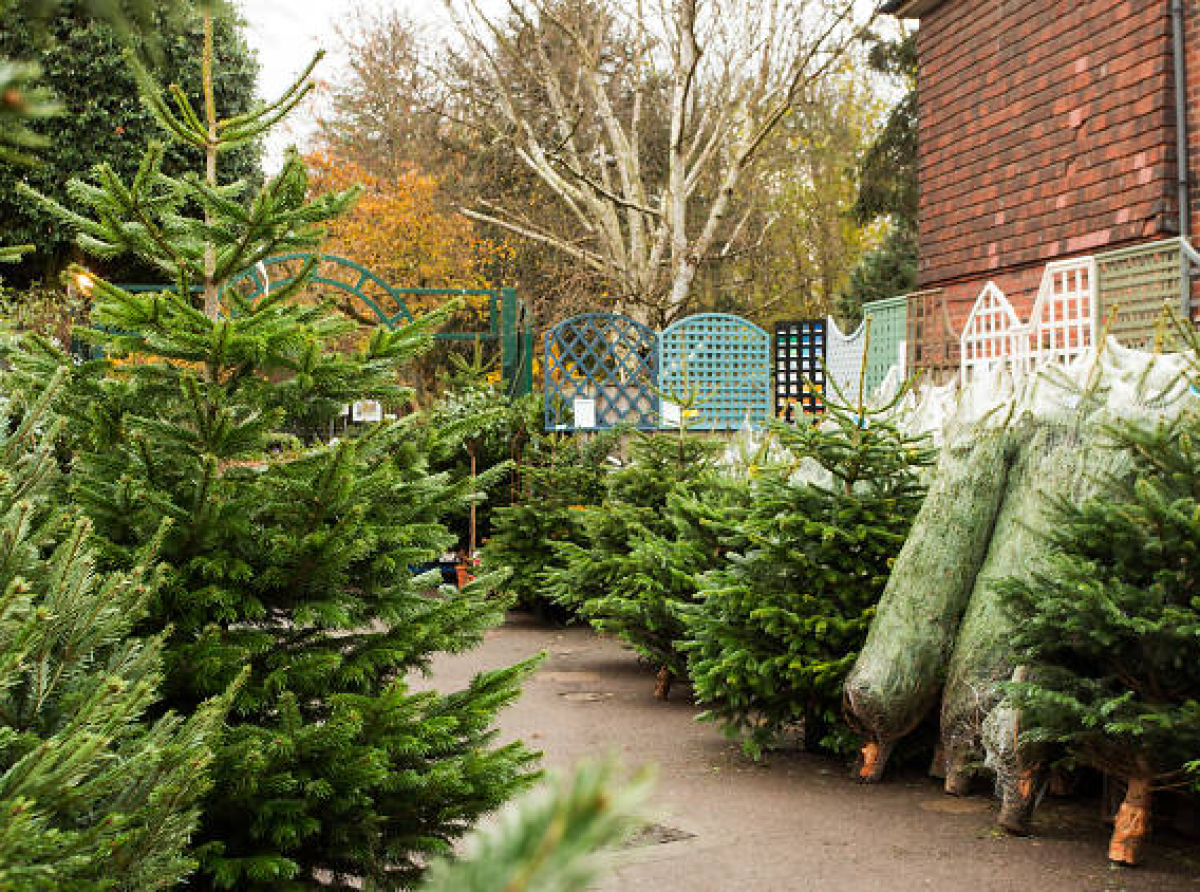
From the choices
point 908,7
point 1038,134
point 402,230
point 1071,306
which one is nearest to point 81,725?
point 1071,306

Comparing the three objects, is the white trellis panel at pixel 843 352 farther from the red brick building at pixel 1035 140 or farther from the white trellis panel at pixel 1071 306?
the white trellis panel at pixel 1071 306

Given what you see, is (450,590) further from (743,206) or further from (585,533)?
(743,206)

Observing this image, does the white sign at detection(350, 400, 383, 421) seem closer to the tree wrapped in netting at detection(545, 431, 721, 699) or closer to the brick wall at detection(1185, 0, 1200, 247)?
the tree wrapped in netting at detection(545, 431, 721, 699)


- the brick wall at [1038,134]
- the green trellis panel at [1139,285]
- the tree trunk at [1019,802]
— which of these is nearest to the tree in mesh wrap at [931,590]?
the tree trunk at [1019,802]

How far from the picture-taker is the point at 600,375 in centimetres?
1291

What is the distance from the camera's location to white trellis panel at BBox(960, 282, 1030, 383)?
34.4 feet

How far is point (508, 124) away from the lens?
23.9 metres

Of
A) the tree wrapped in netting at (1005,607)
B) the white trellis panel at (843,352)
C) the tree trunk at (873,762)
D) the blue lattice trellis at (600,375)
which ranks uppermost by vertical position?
the white trellis panel at (843,352)

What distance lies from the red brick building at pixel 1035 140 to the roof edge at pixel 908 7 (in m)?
0.03

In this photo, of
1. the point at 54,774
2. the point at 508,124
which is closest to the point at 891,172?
the point at 508,124

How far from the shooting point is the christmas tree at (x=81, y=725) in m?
1.50

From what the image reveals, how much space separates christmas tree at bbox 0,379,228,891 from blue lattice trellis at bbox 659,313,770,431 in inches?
456

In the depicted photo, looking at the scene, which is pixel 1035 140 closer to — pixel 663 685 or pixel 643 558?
pixel 643 558

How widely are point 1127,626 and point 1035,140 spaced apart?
9.96 m
